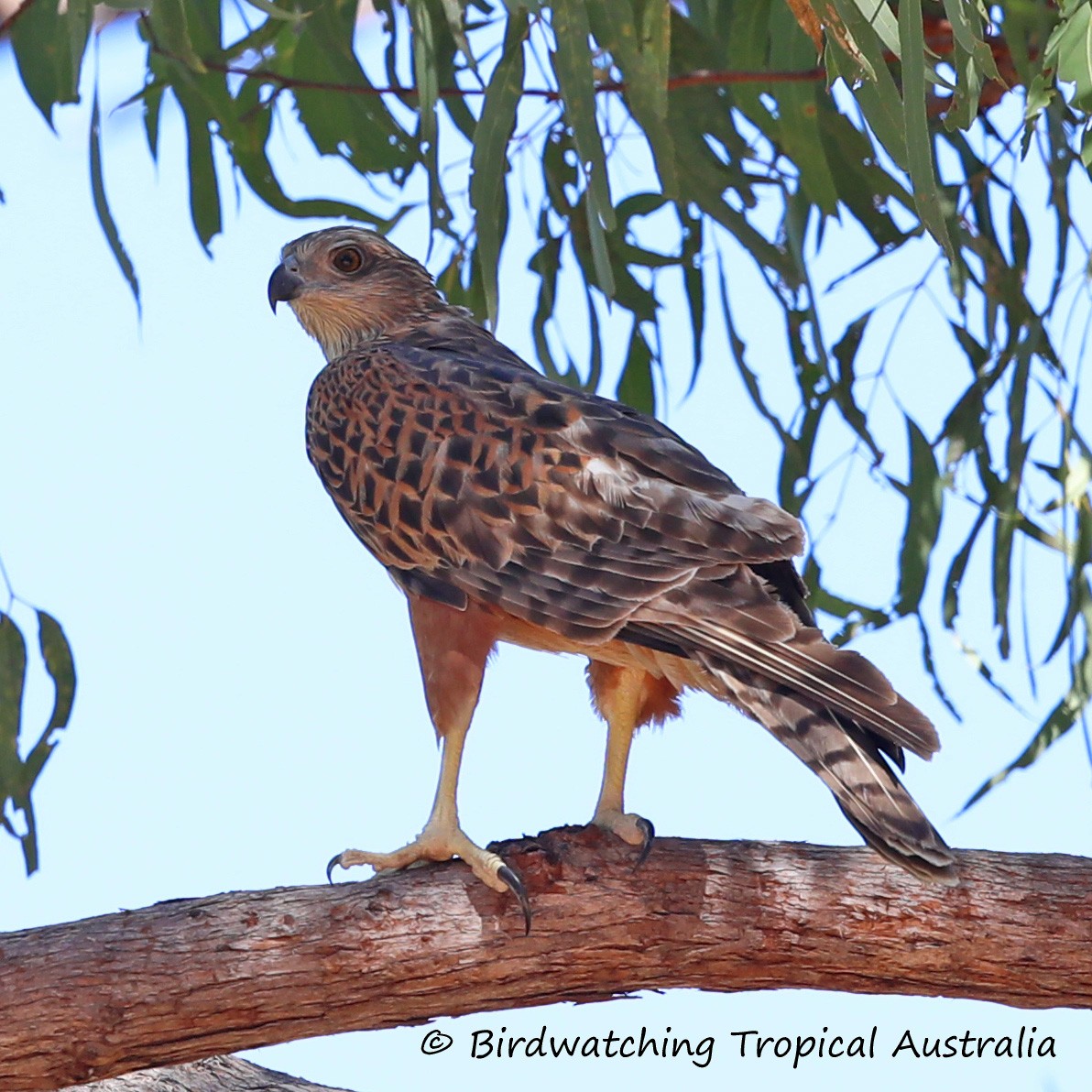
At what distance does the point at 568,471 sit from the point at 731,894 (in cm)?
82

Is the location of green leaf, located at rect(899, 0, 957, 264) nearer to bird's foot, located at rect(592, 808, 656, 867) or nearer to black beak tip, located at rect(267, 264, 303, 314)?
bird's foot, located at rect(592, 808, 656, 867)

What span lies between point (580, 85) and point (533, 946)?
1370 millimetres

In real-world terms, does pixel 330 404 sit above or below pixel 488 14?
below

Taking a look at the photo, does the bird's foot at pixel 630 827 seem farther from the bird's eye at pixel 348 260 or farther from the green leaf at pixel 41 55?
the green leaf at pixel 41 55

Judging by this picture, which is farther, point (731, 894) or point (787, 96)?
point (787, 96)

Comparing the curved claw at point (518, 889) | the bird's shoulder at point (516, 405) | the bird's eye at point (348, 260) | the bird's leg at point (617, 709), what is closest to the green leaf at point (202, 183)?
the bird's eye at point (348, 260)

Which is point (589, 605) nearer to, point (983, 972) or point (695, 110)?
point (983, 972)

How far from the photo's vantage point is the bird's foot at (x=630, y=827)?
3.05 m

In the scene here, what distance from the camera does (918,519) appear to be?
4.34m

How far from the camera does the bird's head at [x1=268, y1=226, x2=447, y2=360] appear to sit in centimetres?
422

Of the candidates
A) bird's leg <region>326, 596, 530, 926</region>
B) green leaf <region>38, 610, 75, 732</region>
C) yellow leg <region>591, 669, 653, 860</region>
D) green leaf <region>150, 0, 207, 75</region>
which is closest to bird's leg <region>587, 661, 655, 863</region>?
yellow leg <region>591, 669, 653, 860</region>

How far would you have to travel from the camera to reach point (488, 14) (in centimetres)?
436

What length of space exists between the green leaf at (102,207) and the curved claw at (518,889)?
1300mm

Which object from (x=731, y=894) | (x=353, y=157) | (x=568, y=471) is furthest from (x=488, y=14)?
(x=731, y=894)
